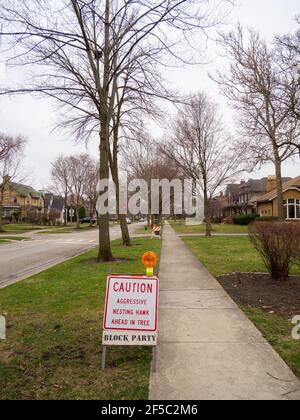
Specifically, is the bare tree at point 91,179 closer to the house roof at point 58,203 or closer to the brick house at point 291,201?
the brick house at point 291,201

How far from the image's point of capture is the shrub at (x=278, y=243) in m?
7.85

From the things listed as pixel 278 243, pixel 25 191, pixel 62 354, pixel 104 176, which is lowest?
pixel 62 354

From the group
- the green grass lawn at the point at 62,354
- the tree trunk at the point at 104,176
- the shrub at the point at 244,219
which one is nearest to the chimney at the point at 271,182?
the shrub at the point at 244,219

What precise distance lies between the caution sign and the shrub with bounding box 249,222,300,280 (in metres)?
4.63

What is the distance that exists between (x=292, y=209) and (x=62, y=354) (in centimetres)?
4369

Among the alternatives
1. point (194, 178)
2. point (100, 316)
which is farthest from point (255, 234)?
point (194, 178)

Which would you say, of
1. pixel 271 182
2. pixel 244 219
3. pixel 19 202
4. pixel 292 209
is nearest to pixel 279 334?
pixel 292 209

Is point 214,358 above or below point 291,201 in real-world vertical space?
below

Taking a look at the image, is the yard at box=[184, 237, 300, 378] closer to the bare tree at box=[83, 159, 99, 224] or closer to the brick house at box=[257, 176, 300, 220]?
the brick house at box=[257, 176, 300, 220]

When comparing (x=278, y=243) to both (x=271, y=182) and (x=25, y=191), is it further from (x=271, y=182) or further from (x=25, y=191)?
(x=25, y=191)

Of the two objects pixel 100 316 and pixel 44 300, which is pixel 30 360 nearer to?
pixel 100 316

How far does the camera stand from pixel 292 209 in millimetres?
43781

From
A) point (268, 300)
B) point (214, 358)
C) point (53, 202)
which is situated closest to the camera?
point (214, 358)
